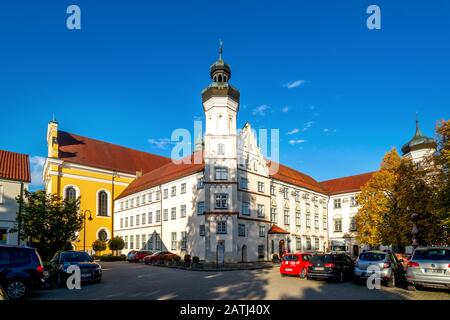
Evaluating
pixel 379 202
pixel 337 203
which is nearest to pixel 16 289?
pixel 379 202

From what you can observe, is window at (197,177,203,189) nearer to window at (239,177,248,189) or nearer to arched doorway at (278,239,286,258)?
window at (239,177,248,189)

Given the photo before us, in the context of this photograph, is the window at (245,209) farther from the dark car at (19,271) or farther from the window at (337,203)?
the dark car at (19,271)

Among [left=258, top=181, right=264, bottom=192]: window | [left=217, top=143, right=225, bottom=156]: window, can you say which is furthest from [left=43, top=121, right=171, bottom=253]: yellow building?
[left=258, top=181, right=264, bottom=192]: window

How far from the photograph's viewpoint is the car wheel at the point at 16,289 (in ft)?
43.7

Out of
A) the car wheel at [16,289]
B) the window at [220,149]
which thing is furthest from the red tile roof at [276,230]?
the car wheel at [16,289]

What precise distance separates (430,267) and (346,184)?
48243mm

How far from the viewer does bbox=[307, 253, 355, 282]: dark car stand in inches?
700

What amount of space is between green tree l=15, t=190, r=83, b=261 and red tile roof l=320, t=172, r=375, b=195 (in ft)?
150

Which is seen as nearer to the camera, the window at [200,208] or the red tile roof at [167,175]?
the window at [200,208]

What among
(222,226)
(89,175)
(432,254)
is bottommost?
(222,226)

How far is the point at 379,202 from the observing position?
3328 centimetres

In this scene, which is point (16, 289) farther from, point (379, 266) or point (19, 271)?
point (379, 266)

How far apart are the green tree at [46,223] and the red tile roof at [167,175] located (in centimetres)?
1748
